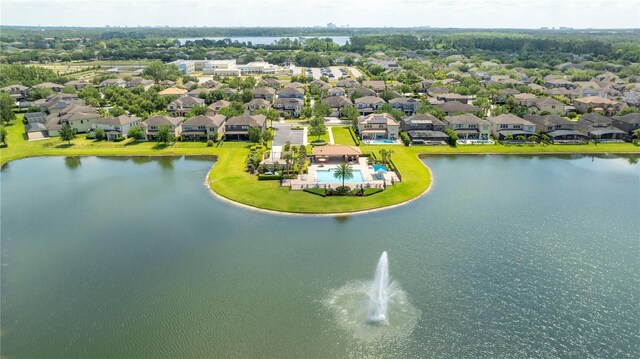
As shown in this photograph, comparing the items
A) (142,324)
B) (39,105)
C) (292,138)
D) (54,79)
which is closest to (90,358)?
(142,324)

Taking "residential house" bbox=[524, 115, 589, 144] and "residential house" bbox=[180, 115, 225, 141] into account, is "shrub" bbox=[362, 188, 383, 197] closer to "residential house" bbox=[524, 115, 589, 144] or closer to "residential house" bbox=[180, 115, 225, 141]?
"residential house" bbox=[180, 115, 225, 141]

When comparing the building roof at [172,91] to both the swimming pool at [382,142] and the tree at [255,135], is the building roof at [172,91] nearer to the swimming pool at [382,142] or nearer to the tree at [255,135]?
the tree at [255,135]

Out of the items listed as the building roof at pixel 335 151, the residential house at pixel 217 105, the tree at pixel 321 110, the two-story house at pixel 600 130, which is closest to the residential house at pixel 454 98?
the two-story house at pixel 600 130

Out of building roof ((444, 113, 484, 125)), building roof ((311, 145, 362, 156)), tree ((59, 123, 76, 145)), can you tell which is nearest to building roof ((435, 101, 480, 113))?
building roof ((444, 113, 484, 125))

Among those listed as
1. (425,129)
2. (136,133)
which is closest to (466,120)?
(425,129)

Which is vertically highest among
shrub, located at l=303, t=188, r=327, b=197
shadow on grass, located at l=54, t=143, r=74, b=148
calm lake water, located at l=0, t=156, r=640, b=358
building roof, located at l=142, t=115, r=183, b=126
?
building roof, located at l=142, t=115, r=183, b=126

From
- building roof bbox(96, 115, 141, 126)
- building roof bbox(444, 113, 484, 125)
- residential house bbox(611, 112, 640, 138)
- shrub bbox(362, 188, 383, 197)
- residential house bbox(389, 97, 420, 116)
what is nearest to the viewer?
shrub bbox(362, 188, 383, 197)
